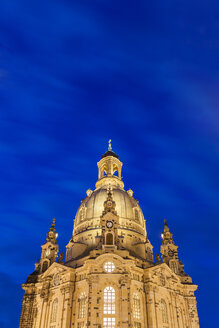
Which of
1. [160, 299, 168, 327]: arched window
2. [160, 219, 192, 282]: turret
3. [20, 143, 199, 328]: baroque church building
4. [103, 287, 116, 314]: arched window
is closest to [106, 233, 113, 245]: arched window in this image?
[20, 143, 199, 328]: baroque church building

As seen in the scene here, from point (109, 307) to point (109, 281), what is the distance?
391 centimetres

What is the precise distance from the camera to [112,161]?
8394 centimetres

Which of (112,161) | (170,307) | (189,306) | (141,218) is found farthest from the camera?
(112,161)

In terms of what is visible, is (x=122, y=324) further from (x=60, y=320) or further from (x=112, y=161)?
(x=112, y=161)

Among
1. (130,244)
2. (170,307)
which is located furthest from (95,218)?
(170,307)

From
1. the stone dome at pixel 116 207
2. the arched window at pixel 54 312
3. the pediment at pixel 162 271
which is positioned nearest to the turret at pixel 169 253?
the pediment at pixel 162 271

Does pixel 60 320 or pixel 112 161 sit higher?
pixel 112 161

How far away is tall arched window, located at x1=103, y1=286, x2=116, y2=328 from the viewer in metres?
46.5

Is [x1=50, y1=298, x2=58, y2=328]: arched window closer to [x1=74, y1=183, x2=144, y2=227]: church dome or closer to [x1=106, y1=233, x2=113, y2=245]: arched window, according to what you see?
[x1=106, y1=233, x2=113, y2=245]: arched window

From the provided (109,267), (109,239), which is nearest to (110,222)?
(109,239)

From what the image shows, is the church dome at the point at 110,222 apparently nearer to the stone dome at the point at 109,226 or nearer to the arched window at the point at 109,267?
the stone dome at the point at 109,226

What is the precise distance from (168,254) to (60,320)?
27932mm

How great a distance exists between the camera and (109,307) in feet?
157

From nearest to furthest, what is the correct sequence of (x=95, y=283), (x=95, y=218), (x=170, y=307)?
(x=95, y=283) → (x=170, y=307) → (x=95, y=218)
